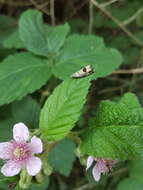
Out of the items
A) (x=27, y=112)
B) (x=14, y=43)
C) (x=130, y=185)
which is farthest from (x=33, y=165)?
(x=14, y=43)

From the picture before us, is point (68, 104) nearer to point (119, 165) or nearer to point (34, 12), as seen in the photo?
point (119, 165)

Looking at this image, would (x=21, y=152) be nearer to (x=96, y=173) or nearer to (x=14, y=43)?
(x=96, y=173)

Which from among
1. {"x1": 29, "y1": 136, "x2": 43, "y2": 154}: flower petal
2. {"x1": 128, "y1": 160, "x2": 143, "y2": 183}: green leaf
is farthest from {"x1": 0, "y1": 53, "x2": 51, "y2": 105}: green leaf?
{"x1": 128, "y1": 160, "x2": 143, "y2": 183}: green leaf

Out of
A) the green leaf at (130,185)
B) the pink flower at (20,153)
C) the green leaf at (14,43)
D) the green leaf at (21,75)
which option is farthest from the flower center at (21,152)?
the green leaf at (14,43)

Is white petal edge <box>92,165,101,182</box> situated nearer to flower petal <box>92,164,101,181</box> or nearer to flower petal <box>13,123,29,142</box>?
flower petal <box>92,164,101,181</box>

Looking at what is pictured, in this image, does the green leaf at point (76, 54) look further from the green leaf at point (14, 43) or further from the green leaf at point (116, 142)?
the green leaf at point (116, 142)

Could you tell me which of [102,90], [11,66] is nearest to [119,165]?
[102,90]

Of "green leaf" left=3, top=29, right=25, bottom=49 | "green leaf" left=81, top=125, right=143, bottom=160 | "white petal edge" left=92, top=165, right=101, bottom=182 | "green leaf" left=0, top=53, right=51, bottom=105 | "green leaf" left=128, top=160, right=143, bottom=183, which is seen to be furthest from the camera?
"green leaf" left=3, top=29, right=25, bottom=49
